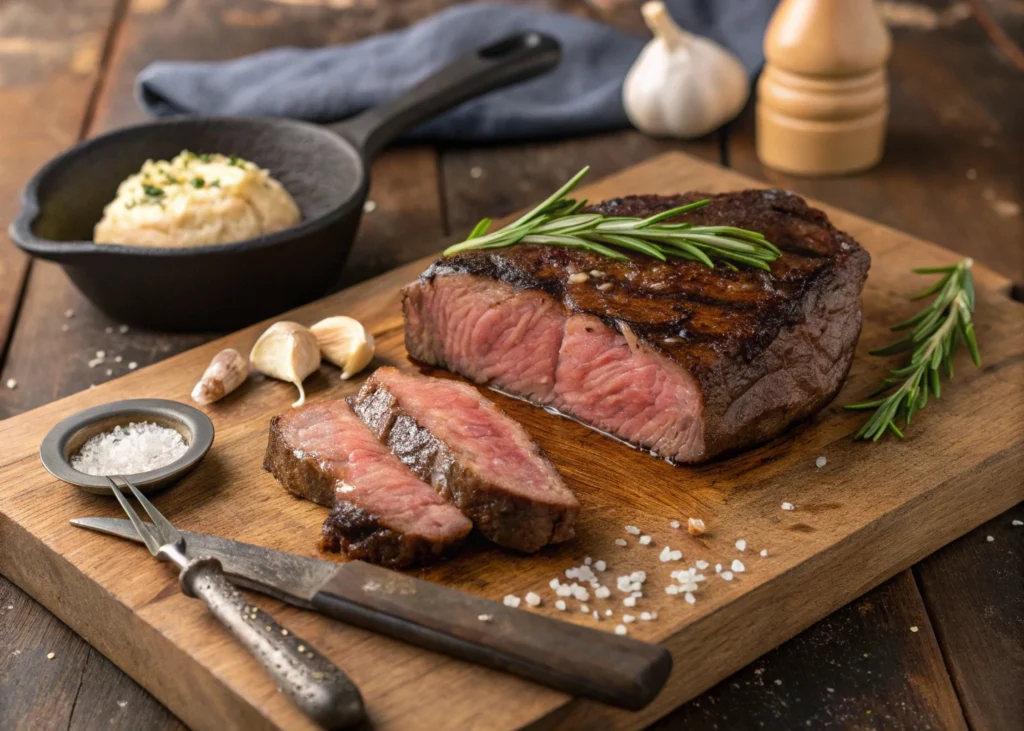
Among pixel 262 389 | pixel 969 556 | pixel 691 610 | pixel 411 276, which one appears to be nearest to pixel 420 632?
pixel 691 610

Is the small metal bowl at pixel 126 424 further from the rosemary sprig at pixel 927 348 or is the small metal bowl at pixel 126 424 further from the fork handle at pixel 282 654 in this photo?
the rosemary sprig at pixel 927 348

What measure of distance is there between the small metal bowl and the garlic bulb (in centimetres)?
295

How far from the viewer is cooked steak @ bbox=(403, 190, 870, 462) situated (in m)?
3.28

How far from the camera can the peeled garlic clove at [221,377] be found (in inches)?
143

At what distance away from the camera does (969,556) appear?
327 cm

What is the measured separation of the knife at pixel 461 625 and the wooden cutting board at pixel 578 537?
55mm

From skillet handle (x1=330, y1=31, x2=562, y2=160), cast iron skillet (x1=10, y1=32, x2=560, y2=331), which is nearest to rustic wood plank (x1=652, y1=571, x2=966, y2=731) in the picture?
cast iron skillet (x1=10, y1=32, x2=560, y2=331)

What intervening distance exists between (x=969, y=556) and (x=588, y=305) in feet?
4.05

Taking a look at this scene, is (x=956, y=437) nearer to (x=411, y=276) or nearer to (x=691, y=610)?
(x=691, y=610)

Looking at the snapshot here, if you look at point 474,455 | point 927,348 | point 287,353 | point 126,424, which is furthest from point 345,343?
point 927,348

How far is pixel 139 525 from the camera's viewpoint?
Result: 9.67 ft

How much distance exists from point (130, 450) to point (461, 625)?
120 cm

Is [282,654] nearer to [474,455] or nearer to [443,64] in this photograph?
[474,455]

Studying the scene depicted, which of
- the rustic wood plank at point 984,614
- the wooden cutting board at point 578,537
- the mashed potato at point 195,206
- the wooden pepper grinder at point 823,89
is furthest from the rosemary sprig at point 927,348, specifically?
the mashed potato at point 195,206
